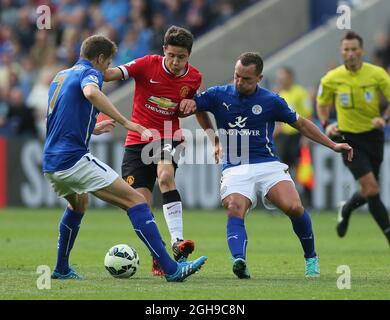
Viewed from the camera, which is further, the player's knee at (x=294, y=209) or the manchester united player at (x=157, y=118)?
the manchester united player at (x=157, y=118)

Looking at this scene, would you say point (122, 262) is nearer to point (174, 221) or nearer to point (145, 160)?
point (174, 221)

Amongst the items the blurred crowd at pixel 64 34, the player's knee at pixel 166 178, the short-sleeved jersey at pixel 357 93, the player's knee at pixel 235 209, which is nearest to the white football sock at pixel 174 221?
the player's knee at pixel 166 178

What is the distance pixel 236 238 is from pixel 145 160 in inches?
56.0

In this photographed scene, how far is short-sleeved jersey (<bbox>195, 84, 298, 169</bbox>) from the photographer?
9594 millimetres

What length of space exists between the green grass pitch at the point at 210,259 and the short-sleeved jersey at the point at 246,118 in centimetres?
113

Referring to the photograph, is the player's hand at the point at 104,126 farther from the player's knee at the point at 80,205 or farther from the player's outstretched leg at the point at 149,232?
the player's outstretched leg at the point at 149,232

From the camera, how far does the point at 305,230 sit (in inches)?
374

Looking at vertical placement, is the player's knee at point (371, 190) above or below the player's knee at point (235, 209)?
above

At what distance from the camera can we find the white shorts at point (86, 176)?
28.3 ft

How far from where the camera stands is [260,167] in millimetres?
9594

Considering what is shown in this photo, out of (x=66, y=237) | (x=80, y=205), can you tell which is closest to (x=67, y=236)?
(x=66, y=237)

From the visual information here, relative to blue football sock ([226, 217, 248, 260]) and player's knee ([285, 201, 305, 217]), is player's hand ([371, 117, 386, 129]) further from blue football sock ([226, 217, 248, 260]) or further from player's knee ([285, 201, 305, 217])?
blue football sock ([226, 217, 248, 260])
